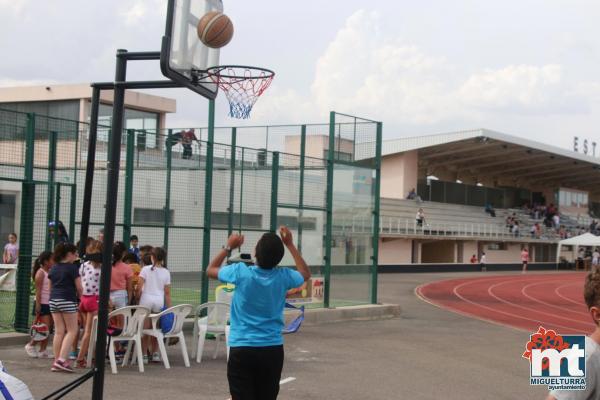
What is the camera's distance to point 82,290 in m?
10.9

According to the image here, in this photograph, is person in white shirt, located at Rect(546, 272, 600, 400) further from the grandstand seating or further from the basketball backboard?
the grandstand seating

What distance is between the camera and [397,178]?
54.6 metres

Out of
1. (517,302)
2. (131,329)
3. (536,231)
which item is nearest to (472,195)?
(536,231)

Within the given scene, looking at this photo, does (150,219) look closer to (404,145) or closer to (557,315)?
(557,315)

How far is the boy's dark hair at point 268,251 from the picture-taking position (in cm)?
602

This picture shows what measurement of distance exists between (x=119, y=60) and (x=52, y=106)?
31221mm

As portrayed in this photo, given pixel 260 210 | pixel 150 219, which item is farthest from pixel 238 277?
pixel 260 210

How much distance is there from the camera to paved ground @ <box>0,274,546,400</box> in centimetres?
983

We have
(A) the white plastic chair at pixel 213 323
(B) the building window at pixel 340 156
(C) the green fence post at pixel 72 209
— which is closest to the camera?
(A) the white plastic chair at pixel 213 323

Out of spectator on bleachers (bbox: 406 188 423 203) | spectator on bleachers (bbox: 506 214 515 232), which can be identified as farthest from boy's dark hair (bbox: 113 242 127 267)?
spectator on bleachers (bbox: 506 214 515 232)

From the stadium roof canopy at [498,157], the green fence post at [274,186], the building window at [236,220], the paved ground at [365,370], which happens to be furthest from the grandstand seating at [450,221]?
the paved ground at [365,370]

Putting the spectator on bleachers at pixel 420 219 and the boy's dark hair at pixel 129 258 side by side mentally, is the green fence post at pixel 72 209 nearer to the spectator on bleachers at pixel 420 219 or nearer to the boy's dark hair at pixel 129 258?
the boy's dark hair at pixel 129 258

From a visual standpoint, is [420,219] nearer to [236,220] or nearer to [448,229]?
[448,229]

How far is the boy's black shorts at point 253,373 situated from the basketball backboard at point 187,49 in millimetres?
2599
